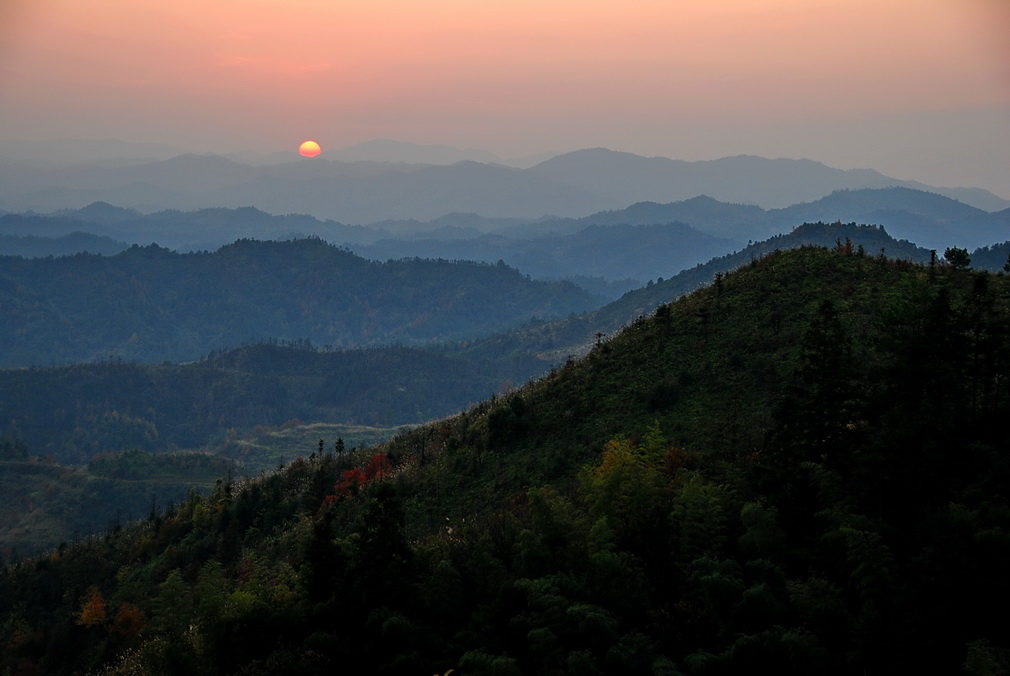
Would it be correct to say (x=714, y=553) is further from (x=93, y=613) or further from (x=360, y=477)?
(x=93, y=613)

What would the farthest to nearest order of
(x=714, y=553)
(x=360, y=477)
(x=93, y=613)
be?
1. (x=360, y=477)
2. (x=93, y=613)
3. (x=714, y=553)

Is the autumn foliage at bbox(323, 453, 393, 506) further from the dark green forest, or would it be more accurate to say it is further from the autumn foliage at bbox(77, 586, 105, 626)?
the autumn foliage at bbox(77, 586, 105, 626)

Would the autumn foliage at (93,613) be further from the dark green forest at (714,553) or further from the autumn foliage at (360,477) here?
the autumn foliage at (360,477)

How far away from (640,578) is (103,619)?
85.7 feet

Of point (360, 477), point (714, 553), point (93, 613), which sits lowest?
point (93, 613)

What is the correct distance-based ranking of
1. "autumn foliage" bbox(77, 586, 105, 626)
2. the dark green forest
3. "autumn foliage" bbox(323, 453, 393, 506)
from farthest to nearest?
"autumn foliage" bbox(323, 453, 393, 506) → "autumn foliage" bbox(77, 586, 105, 626) → the dark green forest

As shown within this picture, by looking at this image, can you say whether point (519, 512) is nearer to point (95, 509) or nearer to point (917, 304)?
point (917, 304)

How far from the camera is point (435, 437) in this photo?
4084 centimetres

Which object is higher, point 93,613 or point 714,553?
point 714,553

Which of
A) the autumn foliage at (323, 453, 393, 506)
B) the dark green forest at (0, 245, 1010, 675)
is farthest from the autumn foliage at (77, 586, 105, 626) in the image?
the autumn foliage at (323, 453, 393, 506)

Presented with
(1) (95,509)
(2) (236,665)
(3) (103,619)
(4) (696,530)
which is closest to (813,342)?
(4) (696,530)

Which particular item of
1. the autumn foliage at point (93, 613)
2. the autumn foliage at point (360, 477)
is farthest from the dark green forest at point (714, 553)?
the autumn foliage at point (360, 477)

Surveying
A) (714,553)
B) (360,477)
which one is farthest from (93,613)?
(714,553)

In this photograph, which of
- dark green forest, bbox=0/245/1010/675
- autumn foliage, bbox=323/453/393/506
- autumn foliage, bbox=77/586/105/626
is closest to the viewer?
dark green forest, bbox=0/245/1010/675
